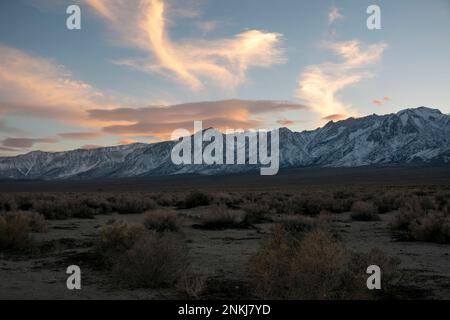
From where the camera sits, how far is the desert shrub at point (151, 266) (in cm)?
1012

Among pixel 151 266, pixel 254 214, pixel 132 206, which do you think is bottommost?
pixel 254 214

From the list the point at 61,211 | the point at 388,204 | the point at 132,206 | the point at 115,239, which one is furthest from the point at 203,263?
the point at 388,204

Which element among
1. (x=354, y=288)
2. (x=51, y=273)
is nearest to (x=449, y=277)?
(x=354, y=288)

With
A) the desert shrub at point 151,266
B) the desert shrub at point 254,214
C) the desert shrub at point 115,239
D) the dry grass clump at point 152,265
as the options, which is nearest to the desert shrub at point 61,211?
the desert shrub at point 254,214

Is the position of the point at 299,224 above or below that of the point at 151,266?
above

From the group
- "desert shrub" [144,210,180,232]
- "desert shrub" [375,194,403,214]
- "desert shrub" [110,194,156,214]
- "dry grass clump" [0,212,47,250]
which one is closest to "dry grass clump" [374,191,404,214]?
"desert shrub" [375,194,403,214]

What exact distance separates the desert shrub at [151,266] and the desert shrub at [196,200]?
23918 mm

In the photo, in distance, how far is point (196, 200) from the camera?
1395 inches

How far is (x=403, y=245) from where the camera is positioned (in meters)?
16.2

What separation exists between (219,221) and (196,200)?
1410 cm

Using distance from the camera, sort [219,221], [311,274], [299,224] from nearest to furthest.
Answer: [311,274]
[299,224]
[219,221]

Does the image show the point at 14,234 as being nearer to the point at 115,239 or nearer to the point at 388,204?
the point at 115,239

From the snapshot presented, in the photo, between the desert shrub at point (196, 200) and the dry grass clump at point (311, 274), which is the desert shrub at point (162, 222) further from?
the desert shrub at point (196, 200)

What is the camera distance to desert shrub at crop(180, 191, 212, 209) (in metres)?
34.8
